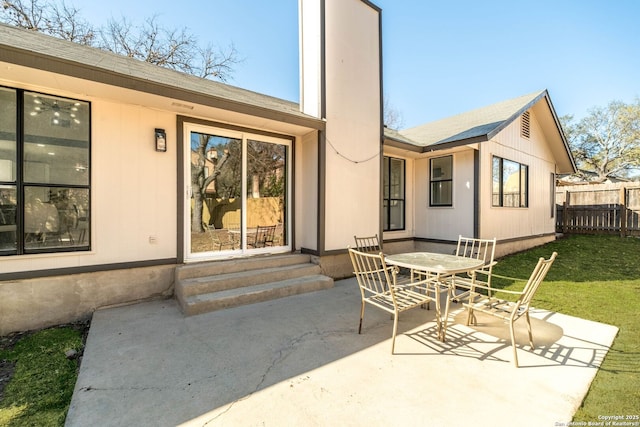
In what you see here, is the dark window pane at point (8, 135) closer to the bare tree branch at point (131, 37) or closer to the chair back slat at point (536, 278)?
the chair back slat at point (536, 278)

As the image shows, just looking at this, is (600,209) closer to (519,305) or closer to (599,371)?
(599,371)

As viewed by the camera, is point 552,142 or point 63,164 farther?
point 552,142

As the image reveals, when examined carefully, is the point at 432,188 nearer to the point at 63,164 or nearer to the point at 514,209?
the point at 514,209

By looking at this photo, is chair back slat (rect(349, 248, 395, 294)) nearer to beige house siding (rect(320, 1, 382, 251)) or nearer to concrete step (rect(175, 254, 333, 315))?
concrete step (rect(175, 254, 333, 315))

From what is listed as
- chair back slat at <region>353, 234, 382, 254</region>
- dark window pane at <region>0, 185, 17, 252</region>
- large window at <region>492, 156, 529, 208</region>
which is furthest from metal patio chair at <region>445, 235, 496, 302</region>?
dark window pane at <region>0, 185, 17, 252</region>

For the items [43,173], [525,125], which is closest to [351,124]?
[43,173]

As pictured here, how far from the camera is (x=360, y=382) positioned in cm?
232

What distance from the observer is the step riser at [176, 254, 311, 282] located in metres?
4.38

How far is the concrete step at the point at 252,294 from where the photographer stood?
3.84 m

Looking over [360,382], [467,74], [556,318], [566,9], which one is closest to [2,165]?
[360,382]

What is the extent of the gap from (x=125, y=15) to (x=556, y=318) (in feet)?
53.4

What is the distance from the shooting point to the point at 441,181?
25.6 ft

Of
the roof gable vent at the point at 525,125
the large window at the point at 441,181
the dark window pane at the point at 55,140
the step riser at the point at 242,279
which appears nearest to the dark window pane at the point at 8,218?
the dark window pane at the point at 55,140

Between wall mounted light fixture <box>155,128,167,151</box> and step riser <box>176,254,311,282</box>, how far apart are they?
74.1 inches
